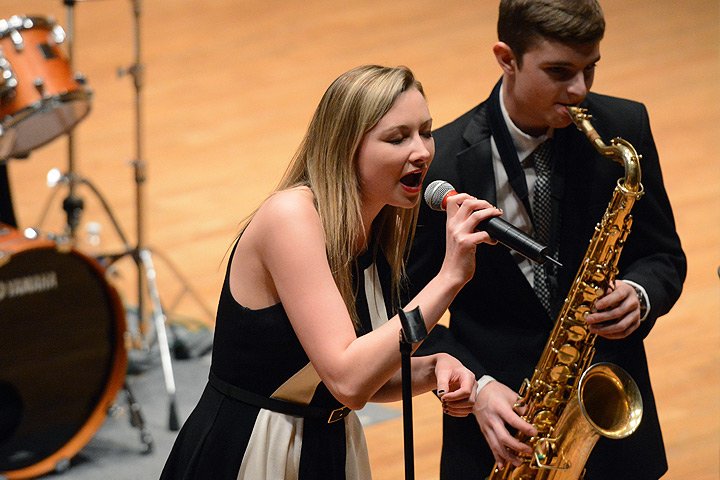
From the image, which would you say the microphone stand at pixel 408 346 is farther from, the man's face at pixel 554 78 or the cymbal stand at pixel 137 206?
the cymbal stand at pixel 137 206

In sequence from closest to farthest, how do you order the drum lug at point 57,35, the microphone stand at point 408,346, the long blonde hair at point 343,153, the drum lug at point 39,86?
1. the microphone stand at point 408,346
2. the long blonde hair at point 343,153
3. the drum lug at point 39,86
4. the drum lug at point 57,35

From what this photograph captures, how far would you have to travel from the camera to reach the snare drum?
412 cm

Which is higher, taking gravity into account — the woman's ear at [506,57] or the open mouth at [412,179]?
the woman's ear at [506,57]

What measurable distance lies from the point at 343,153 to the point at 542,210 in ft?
2.00

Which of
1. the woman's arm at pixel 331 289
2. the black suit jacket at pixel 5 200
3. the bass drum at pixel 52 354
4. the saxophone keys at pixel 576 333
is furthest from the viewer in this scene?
the black suit jacket at pixel 5 200

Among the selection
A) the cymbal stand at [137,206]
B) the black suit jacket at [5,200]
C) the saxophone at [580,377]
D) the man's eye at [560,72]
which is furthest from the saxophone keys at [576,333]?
the black suit jacket at [5,200]

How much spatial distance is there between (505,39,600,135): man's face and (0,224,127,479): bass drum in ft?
6.41

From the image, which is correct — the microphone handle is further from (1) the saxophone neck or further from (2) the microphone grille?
(1) the saxophone neck

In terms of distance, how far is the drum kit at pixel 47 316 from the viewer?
4.09m

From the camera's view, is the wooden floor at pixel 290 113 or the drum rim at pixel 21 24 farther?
the wooden floor at pixel 290 113

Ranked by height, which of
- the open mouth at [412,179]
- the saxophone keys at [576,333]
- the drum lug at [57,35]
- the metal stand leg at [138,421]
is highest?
the open mouth at [412,179]

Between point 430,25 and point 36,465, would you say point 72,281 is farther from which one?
point 430,25

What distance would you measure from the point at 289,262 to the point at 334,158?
0.25 m

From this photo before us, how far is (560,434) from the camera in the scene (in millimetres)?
2656
